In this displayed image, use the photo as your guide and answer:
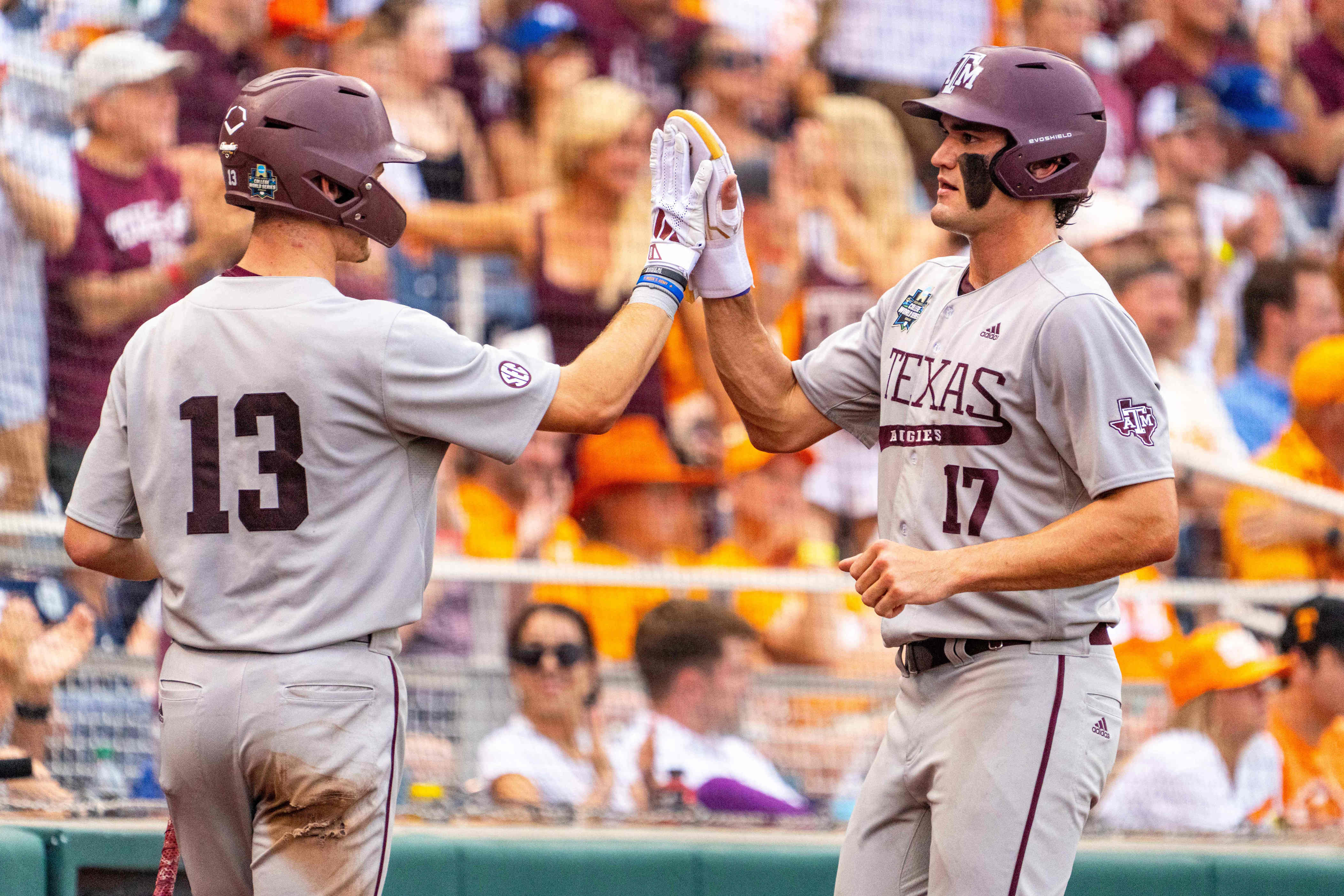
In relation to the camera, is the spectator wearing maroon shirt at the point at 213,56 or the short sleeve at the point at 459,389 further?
the spectator wearing maroon shirt at the point at 213,56

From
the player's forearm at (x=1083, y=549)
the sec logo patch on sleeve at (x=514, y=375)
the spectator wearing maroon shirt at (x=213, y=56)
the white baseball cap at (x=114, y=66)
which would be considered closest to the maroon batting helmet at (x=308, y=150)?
the sec logo patch on sleeve at (x=514, y=375)

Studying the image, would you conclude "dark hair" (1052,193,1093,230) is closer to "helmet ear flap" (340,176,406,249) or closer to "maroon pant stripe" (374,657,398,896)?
"helmet ear flap" (340,176,406,249)

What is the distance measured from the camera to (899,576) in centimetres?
221

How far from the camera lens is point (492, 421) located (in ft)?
7.25

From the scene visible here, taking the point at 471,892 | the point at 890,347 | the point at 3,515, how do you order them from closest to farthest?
the point at 890,347, the point at 471,892, the point at 3,515

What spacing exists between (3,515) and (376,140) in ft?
7.84

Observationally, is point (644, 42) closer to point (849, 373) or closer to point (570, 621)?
point (570, 621)

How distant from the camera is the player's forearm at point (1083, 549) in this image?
2.22 m

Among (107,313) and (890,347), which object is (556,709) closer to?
(107,313)

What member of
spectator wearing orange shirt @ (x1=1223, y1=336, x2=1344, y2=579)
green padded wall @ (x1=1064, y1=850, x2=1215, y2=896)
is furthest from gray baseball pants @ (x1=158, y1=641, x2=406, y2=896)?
spectator wearing orange shirt @ (x1=1223, y1=336, x2=1344, y2=579)

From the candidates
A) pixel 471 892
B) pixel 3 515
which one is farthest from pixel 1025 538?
pixel 3 515

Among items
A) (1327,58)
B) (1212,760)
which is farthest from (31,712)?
(1327,58)

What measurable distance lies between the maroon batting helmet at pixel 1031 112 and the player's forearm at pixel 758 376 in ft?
1.73

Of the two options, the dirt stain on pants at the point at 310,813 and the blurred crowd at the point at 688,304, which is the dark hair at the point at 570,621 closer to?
the blurred crowd at the point at 688,304
